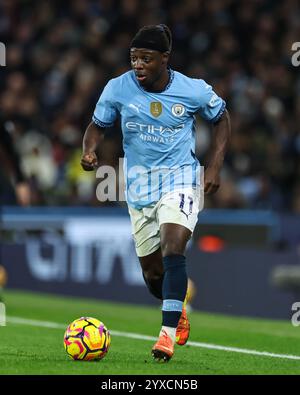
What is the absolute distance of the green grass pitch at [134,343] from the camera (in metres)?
7.38

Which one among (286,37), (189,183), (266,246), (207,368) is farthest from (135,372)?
(286,37)

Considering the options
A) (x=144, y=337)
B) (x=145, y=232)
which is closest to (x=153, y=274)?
(x=145, y=232)

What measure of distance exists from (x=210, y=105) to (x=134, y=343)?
2.48 meters

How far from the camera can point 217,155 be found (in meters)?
8.20

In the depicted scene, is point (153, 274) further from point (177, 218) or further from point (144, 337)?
point (144, 337)

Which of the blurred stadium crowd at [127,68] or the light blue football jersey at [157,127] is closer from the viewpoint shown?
the light blue football jersey at [157,127]

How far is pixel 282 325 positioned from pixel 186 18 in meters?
9.82

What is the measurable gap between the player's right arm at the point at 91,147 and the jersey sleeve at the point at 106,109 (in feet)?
0.17

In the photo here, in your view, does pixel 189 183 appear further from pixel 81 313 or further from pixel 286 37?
pixel 286 37

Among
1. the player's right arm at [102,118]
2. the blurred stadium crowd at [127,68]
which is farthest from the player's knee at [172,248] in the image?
the blurred stadium crowd at [127,68]

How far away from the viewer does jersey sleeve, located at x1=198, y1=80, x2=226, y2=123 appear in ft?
27.3

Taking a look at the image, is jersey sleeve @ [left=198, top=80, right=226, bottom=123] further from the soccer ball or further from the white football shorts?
the soccer ball

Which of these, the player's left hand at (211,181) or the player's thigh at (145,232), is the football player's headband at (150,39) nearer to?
the player's left hand at (211,181)

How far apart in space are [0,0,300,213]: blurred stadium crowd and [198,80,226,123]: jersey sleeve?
8316 millimetres
